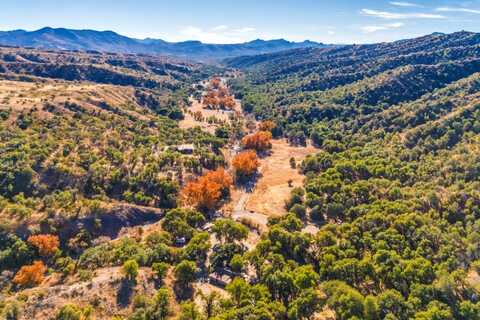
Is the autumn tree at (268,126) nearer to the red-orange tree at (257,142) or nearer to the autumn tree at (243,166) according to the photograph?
the red-orange tree at (257,142)

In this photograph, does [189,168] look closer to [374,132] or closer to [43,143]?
[43,143]

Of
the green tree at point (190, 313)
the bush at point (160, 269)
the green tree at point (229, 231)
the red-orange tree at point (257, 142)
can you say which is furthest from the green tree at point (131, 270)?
the red-orange tree at point (257, 142)

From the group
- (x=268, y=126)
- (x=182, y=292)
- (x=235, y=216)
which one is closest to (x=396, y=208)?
(x=235, y=216)

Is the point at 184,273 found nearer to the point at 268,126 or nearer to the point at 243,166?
the point at 243,166

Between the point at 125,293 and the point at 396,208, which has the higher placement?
the point at 396,208

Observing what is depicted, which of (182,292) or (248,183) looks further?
(248,183)

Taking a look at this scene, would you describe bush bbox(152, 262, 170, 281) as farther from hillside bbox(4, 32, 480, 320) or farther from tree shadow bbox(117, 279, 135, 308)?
tree shadow bbox(117, 279, 135, 308)
